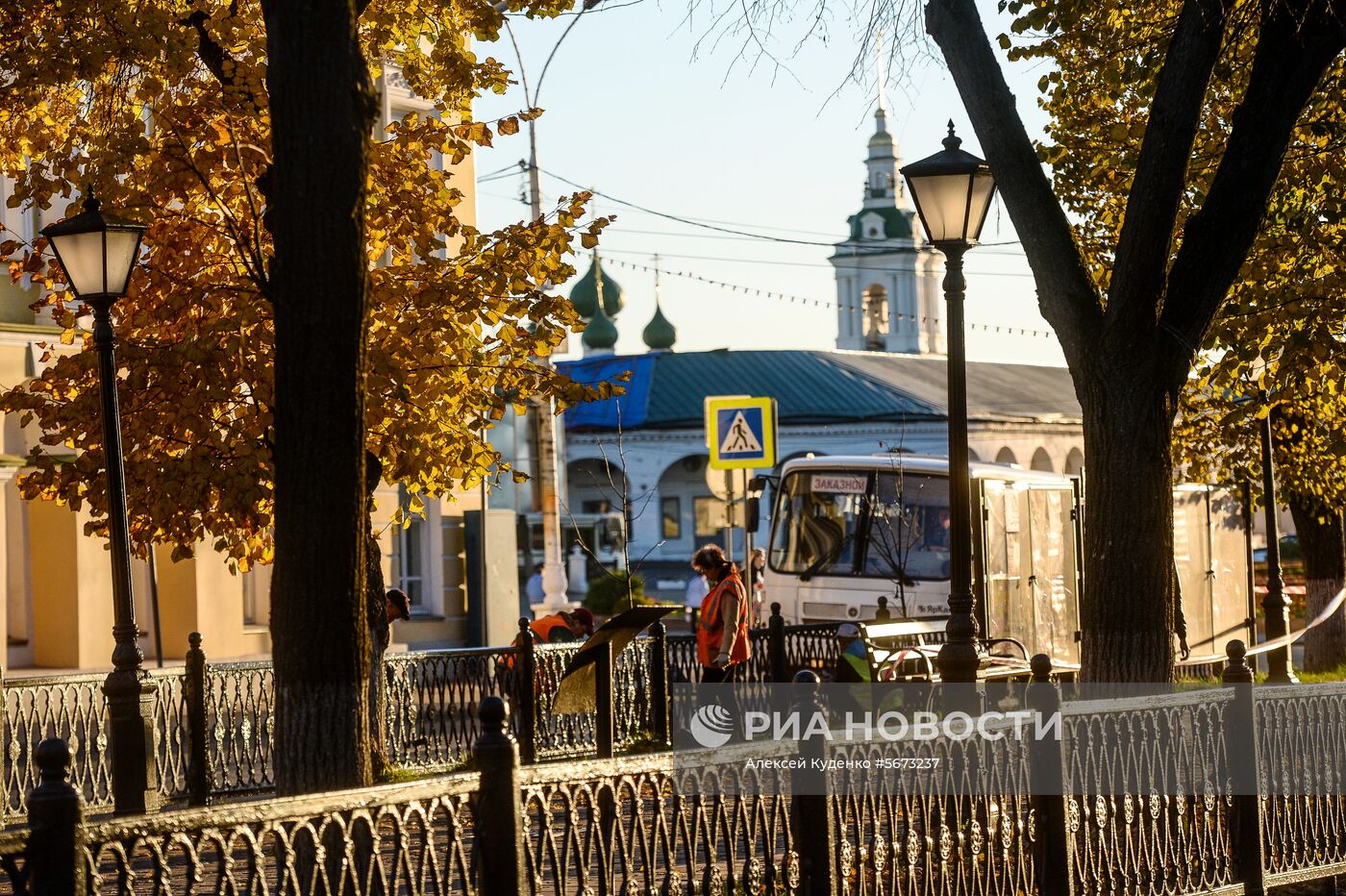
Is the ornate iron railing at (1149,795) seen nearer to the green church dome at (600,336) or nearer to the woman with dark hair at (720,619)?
the woman with dark hair at (720,619)

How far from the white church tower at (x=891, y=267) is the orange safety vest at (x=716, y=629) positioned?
77.3m

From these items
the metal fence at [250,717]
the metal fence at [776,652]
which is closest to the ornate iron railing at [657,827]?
the metal fence at [250,717]

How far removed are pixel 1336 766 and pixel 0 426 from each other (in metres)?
16.2

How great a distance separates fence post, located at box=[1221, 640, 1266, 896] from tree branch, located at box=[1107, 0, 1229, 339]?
240 centimetres

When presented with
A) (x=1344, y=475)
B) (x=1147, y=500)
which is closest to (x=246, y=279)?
(x=1147, y=500)

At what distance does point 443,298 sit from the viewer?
13.8 metres

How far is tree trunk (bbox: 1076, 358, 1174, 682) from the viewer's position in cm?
1147

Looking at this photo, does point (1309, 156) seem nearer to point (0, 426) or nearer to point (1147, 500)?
point (1147, 500)

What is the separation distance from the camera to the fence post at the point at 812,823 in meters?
7.16

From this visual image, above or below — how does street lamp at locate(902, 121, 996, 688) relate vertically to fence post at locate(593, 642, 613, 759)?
above

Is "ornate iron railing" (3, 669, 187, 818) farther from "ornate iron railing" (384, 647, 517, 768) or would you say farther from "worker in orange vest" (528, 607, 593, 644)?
"worker in orange vest" (528, 607, 593, 644)

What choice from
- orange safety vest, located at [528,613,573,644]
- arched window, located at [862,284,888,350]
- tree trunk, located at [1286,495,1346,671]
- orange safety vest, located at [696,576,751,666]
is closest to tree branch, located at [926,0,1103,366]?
orange safety vest, located at [696,576,751,666]

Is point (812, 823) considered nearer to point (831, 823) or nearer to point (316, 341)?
point (831, 823)

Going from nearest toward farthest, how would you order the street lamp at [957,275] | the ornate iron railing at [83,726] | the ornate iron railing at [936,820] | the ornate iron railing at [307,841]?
1. the ornate iron railing at [307,841]
2. the ornate iron railing at [936,820]
3. the street lamp at [957,275]
4. the ornate iron railing at [83,726]
